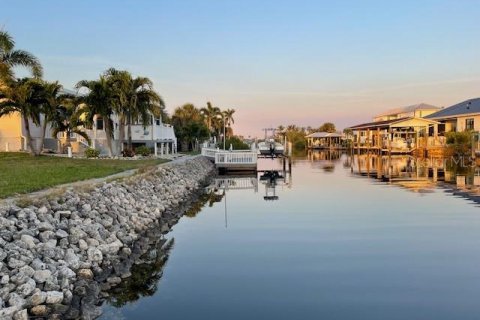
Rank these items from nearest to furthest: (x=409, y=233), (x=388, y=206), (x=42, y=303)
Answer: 1. (x=42, y=303)
2. (x=409, y=233)
3. (x=388, y=206)

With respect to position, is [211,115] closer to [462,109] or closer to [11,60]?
[462,109]

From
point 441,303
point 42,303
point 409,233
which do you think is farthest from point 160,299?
point 409,233

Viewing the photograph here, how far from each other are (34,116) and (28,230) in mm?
20720

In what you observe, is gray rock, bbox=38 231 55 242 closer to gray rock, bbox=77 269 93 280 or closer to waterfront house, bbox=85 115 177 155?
gray rock, bbox=77 269 93 280

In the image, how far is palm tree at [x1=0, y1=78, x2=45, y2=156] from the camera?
2738 cm

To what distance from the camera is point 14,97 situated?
27516 mm

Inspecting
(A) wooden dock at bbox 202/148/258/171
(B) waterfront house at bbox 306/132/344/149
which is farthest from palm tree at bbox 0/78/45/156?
(B) waterfront house at bbox 306/132/344/149

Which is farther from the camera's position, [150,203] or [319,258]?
[150,203]

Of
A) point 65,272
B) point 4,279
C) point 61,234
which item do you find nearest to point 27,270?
point 4,279

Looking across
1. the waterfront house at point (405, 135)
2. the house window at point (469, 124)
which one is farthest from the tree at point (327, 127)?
the house window at point (469, 124)

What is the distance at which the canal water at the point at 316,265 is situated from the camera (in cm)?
789

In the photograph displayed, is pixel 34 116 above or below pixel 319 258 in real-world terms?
above

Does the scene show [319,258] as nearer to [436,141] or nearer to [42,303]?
[42,303]

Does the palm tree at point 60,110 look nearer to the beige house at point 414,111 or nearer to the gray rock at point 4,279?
the gray rock at point 4,279
